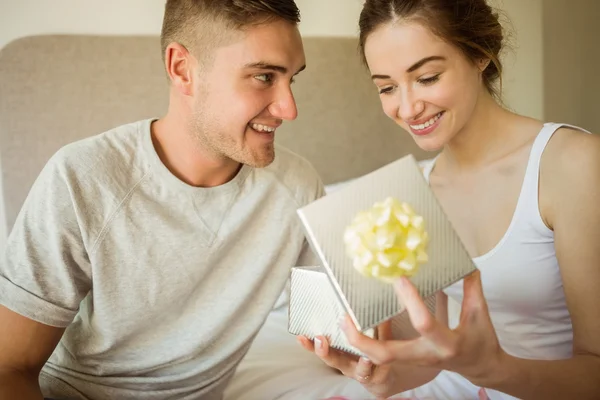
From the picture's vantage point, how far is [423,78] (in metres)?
0.96

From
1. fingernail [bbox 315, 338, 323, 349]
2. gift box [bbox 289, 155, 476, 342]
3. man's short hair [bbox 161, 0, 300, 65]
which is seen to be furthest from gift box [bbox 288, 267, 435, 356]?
man's short hair [bbox 161, 0, 300, 65]

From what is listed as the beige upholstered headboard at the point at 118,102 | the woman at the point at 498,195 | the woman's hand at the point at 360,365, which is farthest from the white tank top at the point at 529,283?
the beige upholstered headboard at the point at 118,102

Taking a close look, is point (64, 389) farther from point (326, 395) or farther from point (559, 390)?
point (559, 390)

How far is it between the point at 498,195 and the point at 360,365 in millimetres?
432

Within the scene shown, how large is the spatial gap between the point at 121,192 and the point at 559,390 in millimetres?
793

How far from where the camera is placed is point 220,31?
3.49 feet

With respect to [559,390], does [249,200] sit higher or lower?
higher

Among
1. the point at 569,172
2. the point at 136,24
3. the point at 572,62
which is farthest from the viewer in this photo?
Answer: the point at 136,24

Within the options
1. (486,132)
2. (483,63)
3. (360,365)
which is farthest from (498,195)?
(360,365)

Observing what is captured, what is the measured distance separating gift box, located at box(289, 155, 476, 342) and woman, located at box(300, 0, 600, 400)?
17cm

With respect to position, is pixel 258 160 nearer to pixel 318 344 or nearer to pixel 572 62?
pixel 318 344

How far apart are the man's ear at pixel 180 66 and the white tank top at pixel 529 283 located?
0.65 meters

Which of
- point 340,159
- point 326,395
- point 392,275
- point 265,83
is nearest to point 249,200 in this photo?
point 265,83

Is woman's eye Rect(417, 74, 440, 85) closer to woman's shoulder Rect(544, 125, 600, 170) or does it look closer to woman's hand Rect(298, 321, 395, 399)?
woman's shoulder Rect(544, 125, 600, 170)
